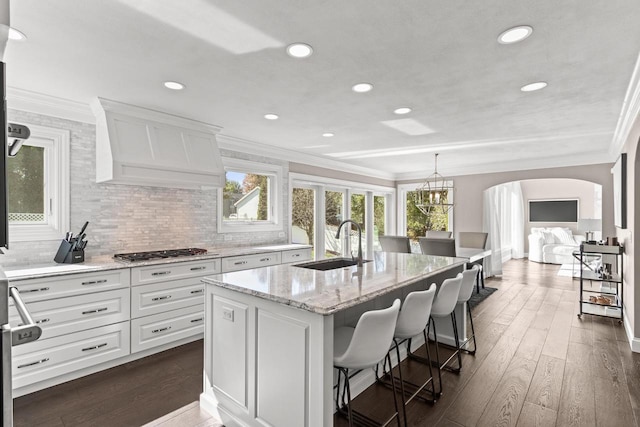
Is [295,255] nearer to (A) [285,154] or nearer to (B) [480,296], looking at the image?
(A) [285,154]

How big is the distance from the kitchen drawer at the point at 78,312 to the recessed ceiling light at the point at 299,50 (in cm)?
248

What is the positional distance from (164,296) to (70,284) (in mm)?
792

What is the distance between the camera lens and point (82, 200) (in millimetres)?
3266

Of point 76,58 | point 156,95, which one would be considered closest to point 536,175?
point 156,95

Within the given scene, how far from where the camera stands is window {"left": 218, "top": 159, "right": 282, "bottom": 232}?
4637 mm

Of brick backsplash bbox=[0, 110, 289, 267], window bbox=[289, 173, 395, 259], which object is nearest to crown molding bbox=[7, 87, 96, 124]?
brick backsplash bbox=[0, 110, 289, 267]

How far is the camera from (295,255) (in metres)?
4.73

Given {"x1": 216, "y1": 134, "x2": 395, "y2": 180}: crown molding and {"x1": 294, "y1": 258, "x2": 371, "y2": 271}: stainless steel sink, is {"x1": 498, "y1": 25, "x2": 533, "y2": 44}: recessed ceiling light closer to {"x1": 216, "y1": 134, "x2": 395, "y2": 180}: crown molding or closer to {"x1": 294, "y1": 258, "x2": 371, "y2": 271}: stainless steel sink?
{"x1": 294, "y1": 258, "x2": 371, "y2": 271}: stainless steel sink

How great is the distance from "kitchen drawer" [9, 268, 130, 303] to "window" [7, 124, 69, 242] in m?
0.71

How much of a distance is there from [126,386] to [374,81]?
10.3ft

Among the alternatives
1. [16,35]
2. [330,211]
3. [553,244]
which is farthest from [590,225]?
[16,35]

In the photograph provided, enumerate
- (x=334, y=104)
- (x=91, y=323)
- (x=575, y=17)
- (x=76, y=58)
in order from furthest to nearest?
1. (x=334, y=104)
2. (x=91, y=323)
3. (x=76, y=58)
4. (x=575, y=17)

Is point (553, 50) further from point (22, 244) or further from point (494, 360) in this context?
point (22, 244)

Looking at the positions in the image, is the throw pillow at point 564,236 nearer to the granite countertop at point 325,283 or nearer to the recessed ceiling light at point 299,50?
the granite countertop at point 325,283
